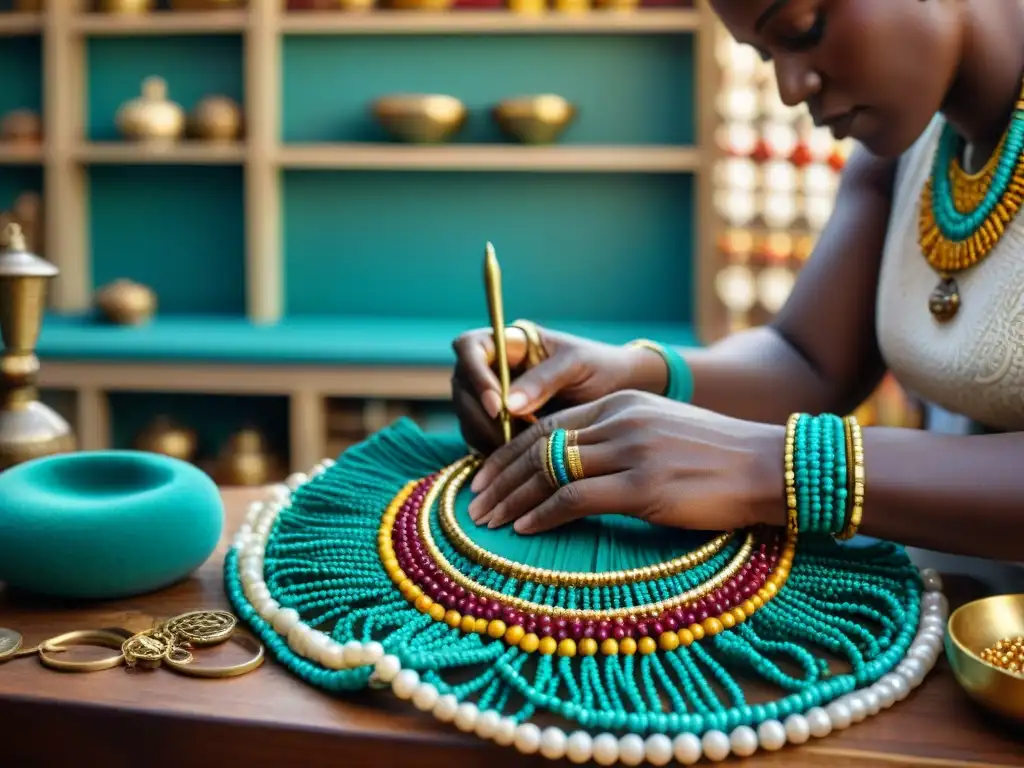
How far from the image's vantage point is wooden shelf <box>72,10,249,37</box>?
2.73 m

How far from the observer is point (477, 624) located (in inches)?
25.7

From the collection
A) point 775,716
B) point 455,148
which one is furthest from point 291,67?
point 775,716

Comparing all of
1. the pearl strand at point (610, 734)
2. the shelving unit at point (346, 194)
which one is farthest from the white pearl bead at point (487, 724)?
the shelving unit at point (346, 194)

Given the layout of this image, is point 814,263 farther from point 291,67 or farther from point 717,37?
point 291,67

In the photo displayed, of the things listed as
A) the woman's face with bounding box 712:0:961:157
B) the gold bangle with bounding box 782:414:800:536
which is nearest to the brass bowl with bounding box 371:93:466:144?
the woman's face with bounding box 712:0:961:157

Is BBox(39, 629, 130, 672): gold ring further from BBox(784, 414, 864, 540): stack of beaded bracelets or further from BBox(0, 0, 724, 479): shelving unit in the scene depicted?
BBox(0, 0, 724, 479): shelving unit

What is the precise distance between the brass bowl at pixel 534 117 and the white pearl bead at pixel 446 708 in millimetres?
2235

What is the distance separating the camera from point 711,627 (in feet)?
2.14

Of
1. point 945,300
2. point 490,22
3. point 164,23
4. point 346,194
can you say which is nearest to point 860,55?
point 945,300

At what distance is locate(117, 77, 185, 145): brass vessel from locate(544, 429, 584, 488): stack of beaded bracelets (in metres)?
2.33

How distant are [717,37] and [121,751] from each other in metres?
2.38

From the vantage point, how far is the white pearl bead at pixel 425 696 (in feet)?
1.89

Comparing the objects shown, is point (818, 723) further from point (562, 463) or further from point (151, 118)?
point (151, 118)

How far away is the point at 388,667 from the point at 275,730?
0.22ft
